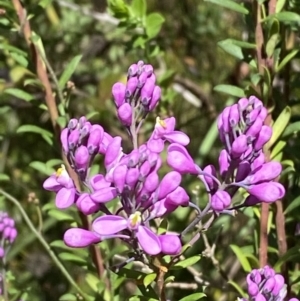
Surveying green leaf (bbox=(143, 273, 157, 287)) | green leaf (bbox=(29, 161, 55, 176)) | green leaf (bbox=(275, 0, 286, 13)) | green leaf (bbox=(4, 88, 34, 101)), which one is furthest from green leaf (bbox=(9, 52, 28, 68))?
green leaf (bbox=(143, 273, 157, 287))

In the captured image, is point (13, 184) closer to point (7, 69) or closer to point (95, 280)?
point (7, 69)

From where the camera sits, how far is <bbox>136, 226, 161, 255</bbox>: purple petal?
2.49 feet

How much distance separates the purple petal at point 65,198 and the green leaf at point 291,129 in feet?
1.48

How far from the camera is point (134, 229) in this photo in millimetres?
771

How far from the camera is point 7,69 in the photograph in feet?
6.78

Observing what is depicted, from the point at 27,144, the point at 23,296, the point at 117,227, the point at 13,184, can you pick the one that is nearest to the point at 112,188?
the point at 117,227

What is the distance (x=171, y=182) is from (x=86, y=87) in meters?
1.45

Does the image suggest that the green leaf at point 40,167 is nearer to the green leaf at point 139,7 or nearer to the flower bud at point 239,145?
the green leaf at point 139,7

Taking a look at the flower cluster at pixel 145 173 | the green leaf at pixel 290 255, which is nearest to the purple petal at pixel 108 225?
the flower cluster at pixel 145 173

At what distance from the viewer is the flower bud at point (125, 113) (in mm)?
842

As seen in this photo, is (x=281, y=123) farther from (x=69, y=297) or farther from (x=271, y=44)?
(x=69, y=297)

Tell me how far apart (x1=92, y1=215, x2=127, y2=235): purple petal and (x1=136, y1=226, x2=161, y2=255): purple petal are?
0.02m

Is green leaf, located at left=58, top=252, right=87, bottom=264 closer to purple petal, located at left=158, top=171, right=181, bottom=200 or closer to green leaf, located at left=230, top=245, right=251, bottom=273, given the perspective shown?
green leaf, located at left=230, top=245, right=251, bottom=273

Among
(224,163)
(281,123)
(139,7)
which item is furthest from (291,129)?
(139,7)
